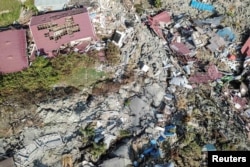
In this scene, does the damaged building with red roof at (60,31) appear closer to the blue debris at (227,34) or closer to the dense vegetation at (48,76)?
the dense vegetation at (48,76)

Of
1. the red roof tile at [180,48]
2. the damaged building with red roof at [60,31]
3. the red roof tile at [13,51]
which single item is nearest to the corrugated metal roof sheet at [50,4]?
the damaged building with red roof at [60,31]

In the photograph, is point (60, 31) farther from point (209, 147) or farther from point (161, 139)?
point (209, 147)

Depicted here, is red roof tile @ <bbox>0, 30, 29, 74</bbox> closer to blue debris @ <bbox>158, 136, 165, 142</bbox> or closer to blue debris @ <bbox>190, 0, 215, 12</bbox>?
blue debris @ <bbox>158, 136, 165, 142</bbox>

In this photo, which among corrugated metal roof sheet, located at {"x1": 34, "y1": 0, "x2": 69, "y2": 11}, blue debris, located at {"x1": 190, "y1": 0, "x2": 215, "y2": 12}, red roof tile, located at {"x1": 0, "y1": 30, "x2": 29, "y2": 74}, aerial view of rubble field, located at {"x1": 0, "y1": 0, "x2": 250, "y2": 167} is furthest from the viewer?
blue debris, located at {"x1": 190, "y1": 0, "x2": 215, "y2": 12}

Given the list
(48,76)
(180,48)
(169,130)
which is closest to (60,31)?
(48,76)

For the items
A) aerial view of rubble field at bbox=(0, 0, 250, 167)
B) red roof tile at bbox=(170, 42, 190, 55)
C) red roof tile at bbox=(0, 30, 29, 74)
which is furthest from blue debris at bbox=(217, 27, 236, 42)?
red roof tile at bbox=(0, 30, 29, 74)
